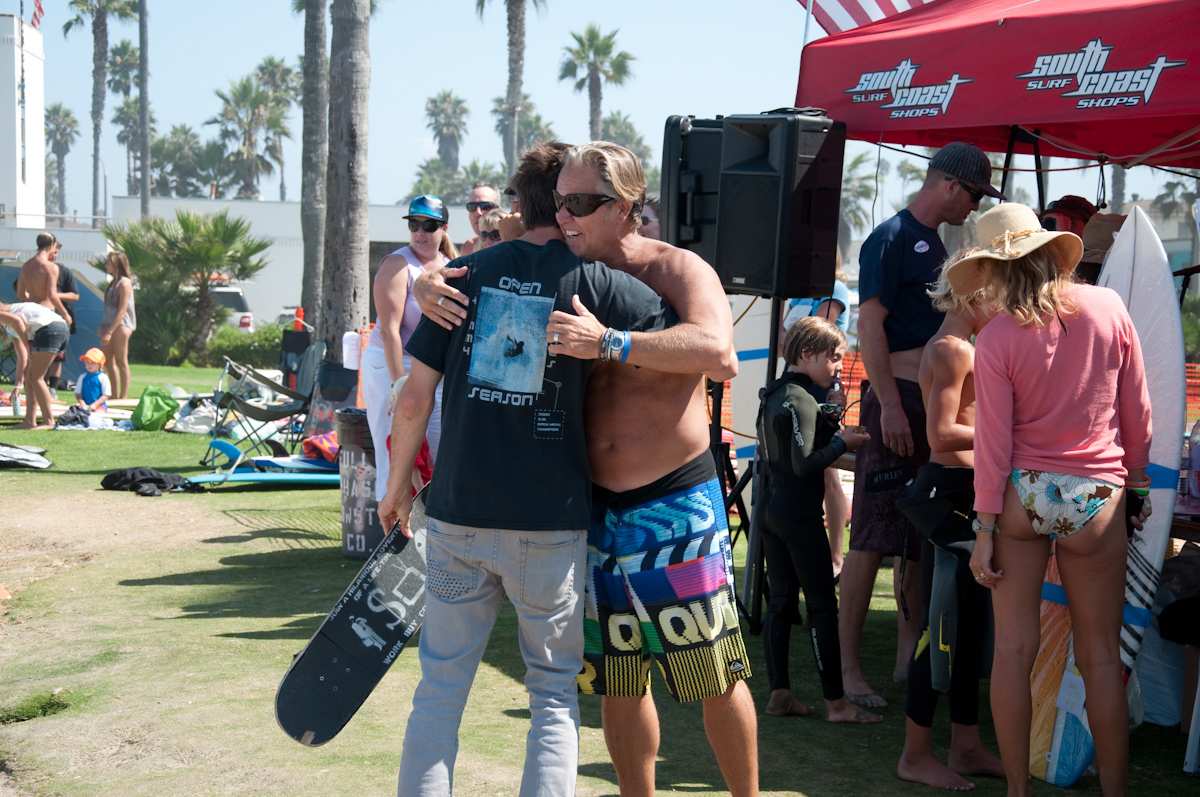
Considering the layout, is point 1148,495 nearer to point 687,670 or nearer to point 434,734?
point 687,670

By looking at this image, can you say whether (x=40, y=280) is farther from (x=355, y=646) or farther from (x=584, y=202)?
(x=584, y=202)

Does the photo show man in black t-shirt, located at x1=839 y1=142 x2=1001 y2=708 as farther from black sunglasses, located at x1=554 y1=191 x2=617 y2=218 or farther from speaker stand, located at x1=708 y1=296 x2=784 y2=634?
black sunglasses, located at x1=554 y1=191 x2=617 y2=218

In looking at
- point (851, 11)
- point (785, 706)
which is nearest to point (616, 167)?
point (785, 706)

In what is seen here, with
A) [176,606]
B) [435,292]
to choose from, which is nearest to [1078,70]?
[435,292]

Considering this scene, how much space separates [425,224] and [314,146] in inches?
549

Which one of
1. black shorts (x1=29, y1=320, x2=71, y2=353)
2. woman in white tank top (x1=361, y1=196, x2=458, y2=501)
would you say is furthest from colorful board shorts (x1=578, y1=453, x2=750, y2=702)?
black shorts (x1=29, y1=320, x2=71, y2=353)

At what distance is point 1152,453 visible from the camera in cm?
411

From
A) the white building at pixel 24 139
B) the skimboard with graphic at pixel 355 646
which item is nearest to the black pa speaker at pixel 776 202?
the skimboard with graphic at pixel 355 646

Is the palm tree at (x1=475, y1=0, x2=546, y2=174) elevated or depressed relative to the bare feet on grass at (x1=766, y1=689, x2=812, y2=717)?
elevated

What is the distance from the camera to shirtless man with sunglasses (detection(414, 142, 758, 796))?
10.2 feet

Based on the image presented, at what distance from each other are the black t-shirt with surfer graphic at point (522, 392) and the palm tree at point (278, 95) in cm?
7940

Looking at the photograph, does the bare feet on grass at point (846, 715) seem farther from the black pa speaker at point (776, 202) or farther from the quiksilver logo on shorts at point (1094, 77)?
the quiksilver logo on shorts at point (1094, 77)

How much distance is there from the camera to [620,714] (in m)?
3.36

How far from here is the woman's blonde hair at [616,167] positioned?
3.07 metres
